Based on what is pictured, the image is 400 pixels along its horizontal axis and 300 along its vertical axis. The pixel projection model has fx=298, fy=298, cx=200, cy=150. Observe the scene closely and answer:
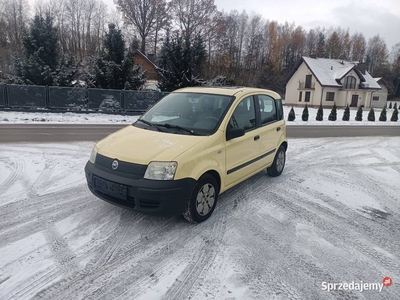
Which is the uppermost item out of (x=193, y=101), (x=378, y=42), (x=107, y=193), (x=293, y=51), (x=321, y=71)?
(x=378, y=42)

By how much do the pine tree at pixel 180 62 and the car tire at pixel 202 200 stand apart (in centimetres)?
1893

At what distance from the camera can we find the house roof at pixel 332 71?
1807 inches

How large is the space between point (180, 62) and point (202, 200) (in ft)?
64.9

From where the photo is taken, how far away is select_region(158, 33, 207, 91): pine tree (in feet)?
73.2

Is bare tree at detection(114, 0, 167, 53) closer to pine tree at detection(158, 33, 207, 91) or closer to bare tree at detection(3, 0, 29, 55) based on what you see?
bare tree at detection(3, 0, 29, 55)

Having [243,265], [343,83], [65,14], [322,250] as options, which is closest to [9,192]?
[243,265]

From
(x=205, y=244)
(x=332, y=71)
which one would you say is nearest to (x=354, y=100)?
(x=332, y=71)

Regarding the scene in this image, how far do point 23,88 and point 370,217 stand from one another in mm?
20483

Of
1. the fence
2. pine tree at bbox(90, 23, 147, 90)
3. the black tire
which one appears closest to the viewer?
the black tire

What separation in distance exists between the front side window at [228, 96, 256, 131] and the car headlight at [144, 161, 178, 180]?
1.28m

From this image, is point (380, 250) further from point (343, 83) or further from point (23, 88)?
point (343, 83)

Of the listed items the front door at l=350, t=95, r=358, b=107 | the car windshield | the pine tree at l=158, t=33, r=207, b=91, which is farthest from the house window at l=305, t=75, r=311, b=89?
the car windshield

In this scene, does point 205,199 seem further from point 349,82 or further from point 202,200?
point 349,82

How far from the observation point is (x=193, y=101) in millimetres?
5039
